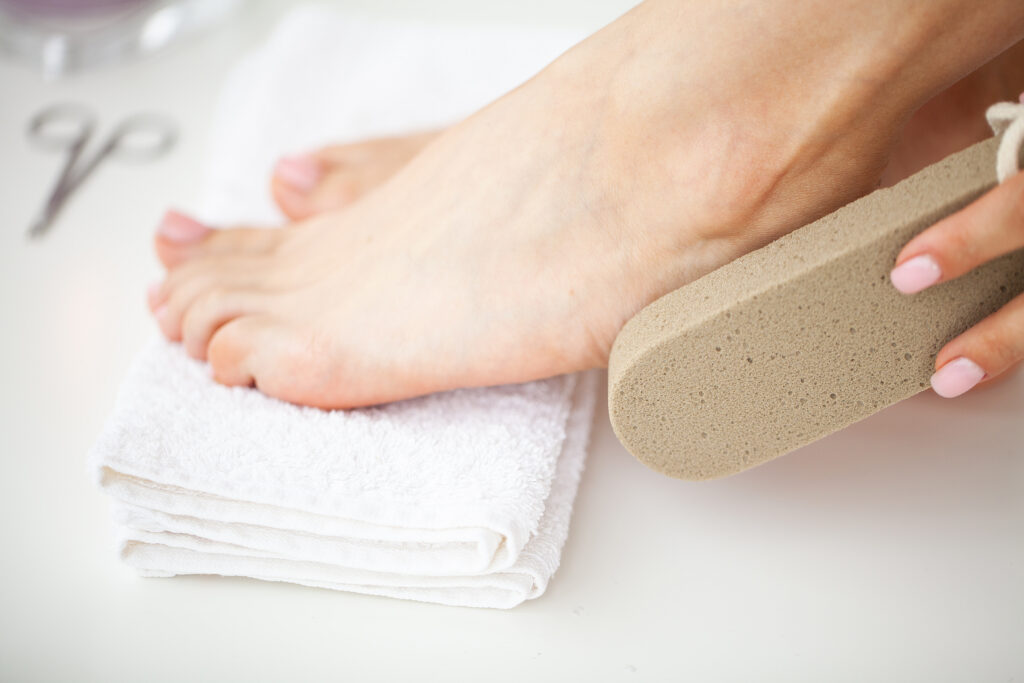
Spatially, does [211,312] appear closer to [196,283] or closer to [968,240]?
[196,283]

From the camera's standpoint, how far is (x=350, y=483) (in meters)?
0.69

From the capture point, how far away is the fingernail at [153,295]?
90cm

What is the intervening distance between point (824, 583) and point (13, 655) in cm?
57

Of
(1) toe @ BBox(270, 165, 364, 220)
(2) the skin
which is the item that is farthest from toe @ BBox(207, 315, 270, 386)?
(1) toe @ BBox(270, 165, 364, 220)

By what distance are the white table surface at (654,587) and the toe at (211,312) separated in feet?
0.35

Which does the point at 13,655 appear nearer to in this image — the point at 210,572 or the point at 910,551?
the point at 210,572

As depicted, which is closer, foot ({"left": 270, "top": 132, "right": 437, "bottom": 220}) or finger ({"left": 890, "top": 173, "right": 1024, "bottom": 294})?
finger ({"left": 890, "top": 173, "right": 1024, "bottom": 294})

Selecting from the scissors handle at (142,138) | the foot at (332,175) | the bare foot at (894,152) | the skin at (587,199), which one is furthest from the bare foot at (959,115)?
the scissors handle at (142,138)

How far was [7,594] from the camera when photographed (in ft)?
2.33

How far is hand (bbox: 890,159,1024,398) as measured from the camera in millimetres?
558

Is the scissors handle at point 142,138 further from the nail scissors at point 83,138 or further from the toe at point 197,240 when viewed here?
the toe at point 197,240

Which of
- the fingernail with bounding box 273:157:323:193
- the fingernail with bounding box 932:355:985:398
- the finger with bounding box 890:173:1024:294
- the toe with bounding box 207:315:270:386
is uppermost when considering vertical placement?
the fingernail with bounding box 273:157:323:193

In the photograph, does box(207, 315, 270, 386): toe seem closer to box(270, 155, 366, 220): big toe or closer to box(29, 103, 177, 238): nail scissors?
box(270, 155, 366, 220): big toe

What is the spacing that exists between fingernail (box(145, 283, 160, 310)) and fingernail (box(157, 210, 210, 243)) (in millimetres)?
54
